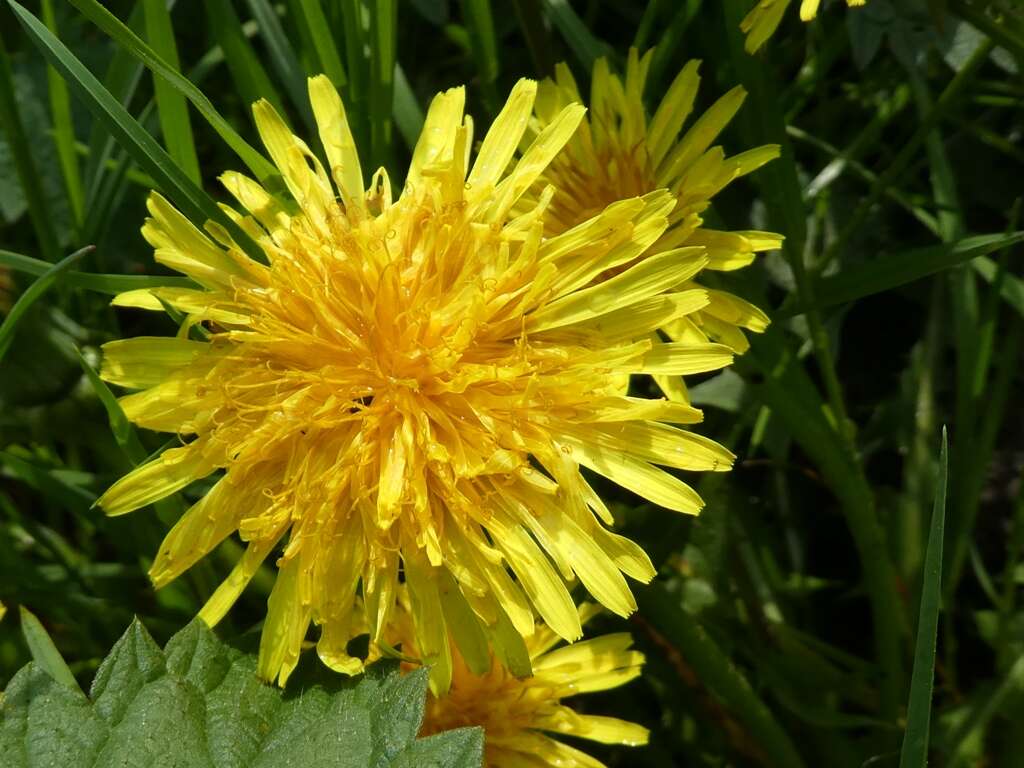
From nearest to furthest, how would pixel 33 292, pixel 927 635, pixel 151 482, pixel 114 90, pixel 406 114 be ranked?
pixel 927 635 → pixel 33 292 → pixel 151 482 → pixel 114 90 → pixel 406 114

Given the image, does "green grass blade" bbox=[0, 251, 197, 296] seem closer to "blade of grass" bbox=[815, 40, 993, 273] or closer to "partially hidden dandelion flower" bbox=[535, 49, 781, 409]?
"partially hidden dandelion flower" bbox=[535, 49, 781, 409]

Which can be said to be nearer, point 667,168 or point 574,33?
point 667,168

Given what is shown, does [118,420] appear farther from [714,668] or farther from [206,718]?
[714,668]

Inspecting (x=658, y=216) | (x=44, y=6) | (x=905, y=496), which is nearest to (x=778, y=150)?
(x=658, y=216)

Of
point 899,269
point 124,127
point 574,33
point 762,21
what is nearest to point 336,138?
point 124,127

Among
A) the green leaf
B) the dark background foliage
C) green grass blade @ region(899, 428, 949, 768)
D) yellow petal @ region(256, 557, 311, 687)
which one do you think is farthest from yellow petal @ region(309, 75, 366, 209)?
green grass blade @ region(899, 428, 949, 768)

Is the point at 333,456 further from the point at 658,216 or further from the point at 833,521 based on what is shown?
the point at 833,521

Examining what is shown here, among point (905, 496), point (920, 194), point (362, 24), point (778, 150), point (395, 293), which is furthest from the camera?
point (920, 194)
